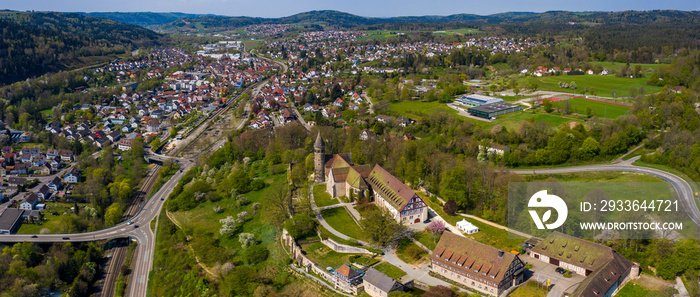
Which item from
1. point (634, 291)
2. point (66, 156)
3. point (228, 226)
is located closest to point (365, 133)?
point (228, 226)

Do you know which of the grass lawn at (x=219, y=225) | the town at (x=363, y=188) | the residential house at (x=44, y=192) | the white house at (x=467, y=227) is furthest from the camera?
the residential house at (x=44, y=192)

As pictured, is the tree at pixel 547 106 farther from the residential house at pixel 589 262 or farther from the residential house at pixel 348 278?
the residential house at pixel 348 278

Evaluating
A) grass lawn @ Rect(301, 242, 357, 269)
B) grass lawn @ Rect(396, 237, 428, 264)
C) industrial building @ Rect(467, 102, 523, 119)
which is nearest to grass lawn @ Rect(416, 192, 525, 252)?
grass lawn @ Rect(396, 237, 428, 264)

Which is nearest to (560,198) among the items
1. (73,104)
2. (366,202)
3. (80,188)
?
(366,202)

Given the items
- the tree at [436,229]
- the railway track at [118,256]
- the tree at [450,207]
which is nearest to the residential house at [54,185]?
the railway track at [118,256]

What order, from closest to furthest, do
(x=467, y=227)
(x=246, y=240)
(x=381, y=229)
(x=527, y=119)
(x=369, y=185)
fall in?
(x=381, y=229)
(x=467, y=227)
(x=246, y=240)
(x=369, y=185)
(x=527, y=119)

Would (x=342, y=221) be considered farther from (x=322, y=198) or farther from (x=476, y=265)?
(x=476, y=265)

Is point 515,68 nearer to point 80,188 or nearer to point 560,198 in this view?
point 560,198
